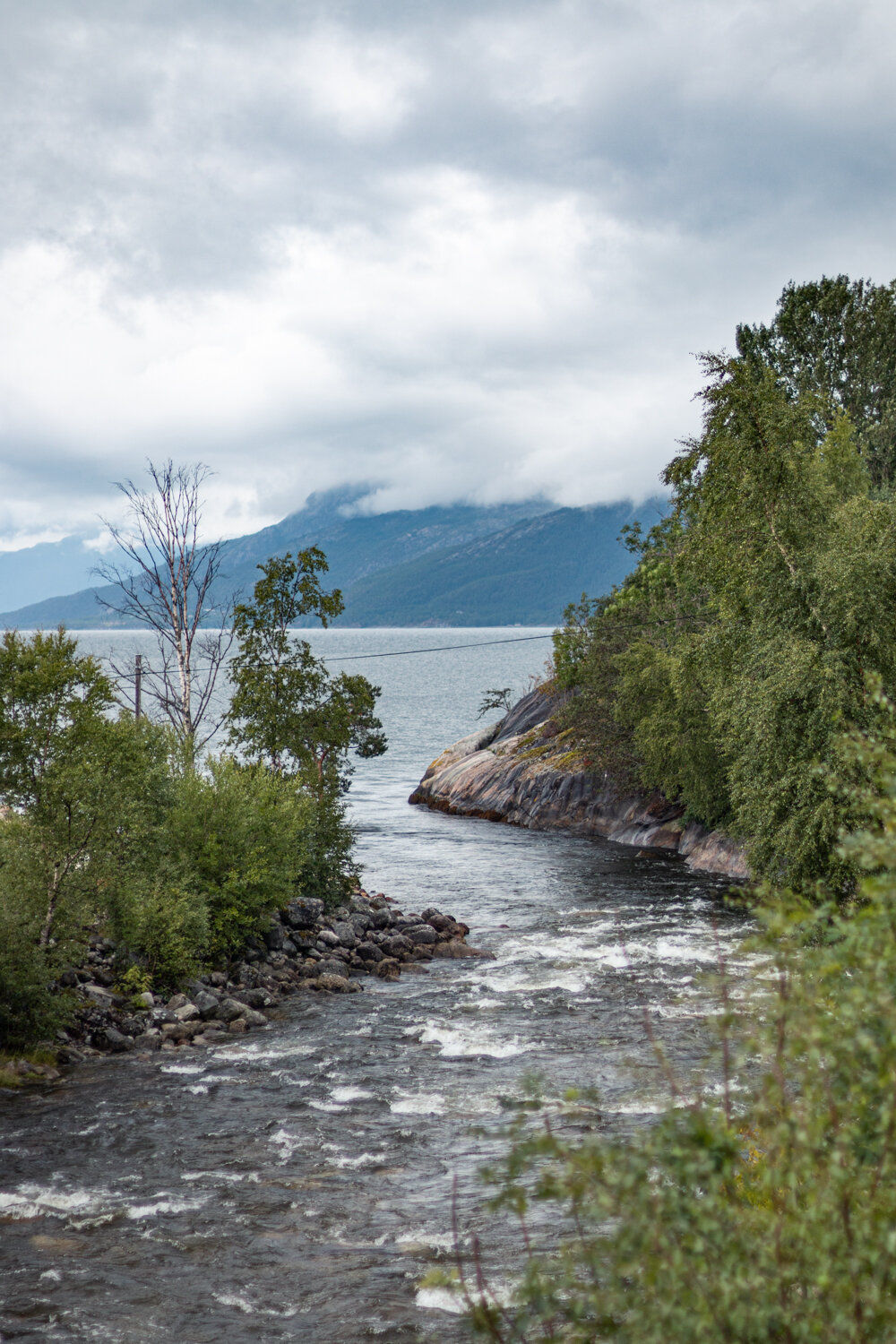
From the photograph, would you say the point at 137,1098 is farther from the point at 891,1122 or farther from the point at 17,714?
the point at 891,1122

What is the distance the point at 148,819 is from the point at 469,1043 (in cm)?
870

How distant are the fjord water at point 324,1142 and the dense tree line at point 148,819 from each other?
2.47m

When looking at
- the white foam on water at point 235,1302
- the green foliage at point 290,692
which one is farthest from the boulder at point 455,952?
the white foam on water at point 235,1302

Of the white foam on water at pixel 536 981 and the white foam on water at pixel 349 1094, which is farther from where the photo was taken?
the white foam on water at pixel 536 981

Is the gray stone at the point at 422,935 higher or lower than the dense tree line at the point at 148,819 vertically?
lower

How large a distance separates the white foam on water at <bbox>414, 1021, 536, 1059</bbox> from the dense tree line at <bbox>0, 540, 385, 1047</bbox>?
562cm

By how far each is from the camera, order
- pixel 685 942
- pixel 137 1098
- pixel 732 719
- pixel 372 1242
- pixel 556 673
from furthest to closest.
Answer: pixel 556 673 → pixel 685 942 → pixel 732 719 → pixel 137 1098 → pixel 372 1242

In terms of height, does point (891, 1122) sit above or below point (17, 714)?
below

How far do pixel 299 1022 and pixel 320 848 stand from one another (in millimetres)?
9275

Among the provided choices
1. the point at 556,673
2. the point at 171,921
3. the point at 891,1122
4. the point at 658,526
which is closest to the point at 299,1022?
the point at 171,921

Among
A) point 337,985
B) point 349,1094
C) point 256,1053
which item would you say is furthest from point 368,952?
point 349,1094

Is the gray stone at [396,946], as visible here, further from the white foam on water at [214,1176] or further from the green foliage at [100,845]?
the white foam on water at [214,1176]

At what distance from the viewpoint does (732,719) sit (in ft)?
75.2

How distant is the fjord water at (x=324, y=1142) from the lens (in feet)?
30.9
